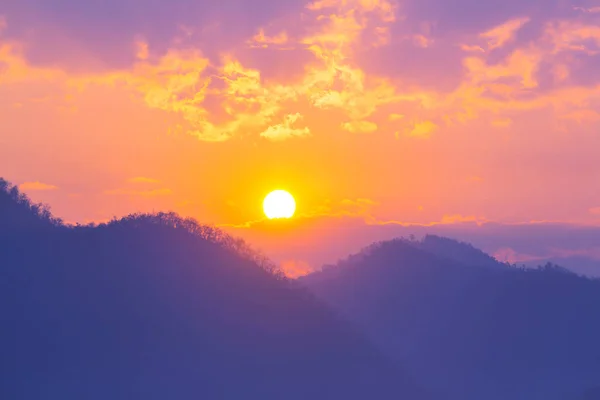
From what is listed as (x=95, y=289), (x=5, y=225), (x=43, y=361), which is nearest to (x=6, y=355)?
(x=43, y=361)

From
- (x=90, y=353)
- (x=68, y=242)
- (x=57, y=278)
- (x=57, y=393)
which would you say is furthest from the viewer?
(x=68, y=242)

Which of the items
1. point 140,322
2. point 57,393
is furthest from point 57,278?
point 57,393

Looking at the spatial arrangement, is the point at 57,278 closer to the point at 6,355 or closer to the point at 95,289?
the point at 95,289

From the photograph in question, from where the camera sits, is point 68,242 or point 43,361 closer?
point 43,361

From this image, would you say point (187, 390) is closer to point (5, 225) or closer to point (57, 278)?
point (57, 278)

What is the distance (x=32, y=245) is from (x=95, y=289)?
1883 centimetres

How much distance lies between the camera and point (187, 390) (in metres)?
182

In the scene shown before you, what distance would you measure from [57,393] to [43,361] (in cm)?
945

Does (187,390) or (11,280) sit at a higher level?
(11,280)

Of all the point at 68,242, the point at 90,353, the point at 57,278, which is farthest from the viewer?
the point at 68,242

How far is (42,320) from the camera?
17412cm

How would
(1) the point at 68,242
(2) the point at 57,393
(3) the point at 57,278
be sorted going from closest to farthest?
(2) the point at 57,393, (3) the point at 57,278, (1) the point at 68,242

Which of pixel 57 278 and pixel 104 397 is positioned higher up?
pixel 57 278

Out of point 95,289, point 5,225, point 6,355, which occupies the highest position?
point 5,225
